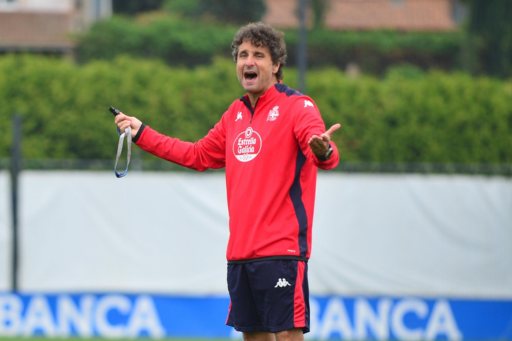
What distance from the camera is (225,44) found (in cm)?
3128

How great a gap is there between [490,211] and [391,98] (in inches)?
208

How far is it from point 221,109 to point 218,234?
540 centimetres

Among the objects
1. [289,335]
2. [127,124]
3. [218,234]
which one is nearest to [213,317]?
[218,234]

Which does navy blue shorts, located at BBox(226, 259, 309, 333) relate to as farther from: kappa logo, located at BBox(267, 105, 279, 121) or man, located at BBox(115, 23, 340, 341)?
kappa logo, located at BBox(267, 105, 279, 121)

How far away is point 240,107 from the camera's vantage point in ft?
14.0

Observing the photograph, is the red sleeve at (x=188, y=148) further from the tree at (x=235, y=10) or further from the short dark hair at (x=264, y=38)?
the tree at (x=235, y=10)

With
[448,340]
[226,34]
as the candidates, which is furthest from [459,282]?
[226,34]

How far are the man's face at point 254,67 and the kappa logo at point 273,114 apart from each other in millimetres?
128

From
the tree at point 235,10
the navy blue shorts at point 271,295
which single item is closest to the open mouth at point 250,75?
the navy blue shorts at point 271,295

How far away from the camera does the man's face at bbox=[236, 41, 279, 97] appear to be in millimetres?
4066

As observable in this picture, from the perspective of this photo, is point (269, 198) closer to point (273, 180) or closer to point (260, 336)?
point (273, 180)

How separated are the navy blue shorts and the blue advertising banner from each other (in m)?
5.02

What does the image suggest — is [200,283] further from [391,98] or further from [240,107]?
[391,98]

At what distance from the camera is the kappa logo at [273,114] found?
4.05 metres
